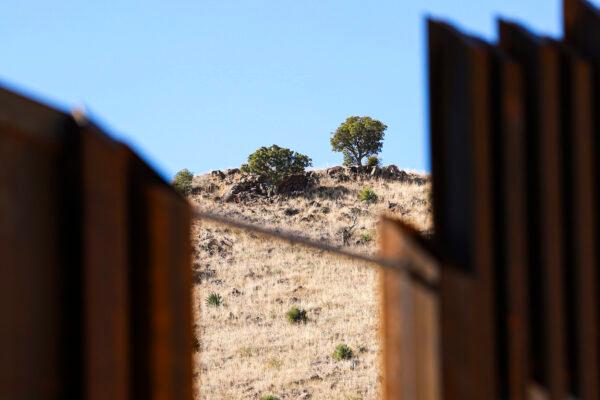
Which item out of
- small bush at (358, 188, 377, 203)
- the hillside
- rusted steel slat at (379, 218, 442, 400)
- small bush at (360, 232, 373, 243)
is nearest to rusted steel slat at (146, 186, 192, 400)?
rusted steel slat at (379, 218, 442, 400)

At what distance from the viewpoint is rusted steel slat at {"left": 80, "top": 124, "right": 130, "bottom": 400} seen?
8.57ft

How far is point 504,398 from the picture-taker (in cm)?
291

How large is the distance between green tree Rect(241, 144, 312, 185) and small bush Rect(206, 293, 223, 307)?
1065 cm

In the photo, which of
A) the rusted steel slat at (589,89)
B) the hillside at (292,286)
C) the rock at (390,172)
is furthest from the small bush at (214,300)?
the rusted steel slat at (589,89)

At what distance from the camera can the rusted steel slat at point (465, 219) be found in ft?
9.21

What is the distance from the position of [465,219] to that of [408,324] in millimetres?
301

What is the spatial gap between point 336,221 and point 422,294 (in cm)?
3888

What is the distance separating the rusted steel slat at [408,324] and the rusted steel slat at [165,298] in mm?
552

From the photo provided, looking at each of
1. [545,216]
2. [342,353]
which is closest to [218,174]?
[342,353]

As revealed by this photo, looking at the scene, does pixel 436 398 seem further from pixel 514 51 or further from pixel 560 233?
pixel 514 51

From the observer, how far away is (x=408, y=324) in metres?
2.87

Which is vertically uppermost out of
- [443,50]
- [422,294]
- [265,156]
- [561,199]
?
[265,156]

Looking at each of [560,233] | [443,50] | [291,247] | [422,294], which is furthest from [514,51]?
[291,247]

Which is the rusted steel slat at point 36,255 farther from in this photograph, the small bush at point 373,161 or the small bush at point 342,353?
the small bush at point 373,161
